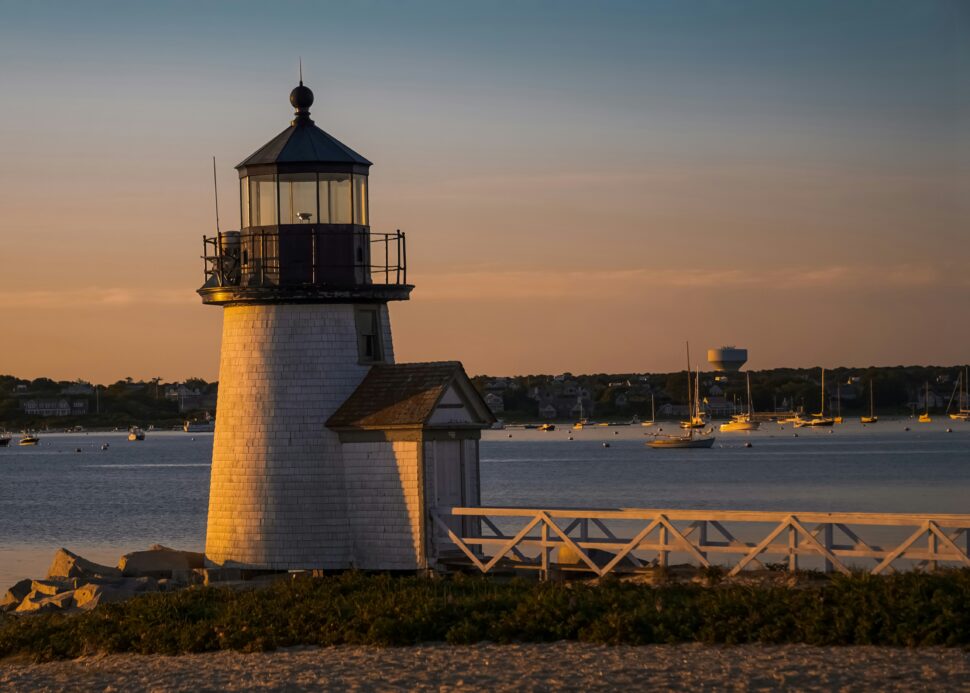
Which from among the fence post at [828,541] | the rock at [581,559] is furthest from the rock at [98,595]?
the fence post at [828,541]

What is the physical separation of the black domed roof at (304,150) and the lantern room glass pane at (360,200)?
0.22 meters

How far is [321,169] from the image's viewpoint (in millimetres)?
22688

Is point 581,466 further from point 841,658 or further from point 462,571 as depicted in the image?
point 841,658

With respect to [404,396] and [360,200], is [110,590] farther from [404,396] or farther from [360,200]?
[360,200]

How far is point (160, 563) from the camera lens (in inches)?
971

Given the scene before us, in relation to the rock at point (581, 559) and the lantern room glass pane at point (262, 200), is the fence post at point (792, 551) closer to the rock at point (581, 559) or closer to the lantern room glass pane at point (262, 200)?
the rock at point (581, 559)

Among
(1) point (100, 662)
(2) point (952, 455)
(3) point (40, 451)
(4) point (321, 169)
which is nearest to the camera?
(1) point (100, 662)

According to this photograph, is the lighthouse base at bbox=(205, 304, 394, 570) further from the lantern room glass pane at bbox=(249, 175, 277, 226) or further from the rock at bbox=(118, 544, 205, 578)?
the rock at bbox=(118, 544, 205, 578)

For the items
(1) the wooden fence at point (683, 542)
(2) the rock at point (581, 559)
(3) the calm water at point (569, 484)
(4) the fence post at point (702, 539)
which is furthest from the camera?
(3) the calm water at point (569, 484)

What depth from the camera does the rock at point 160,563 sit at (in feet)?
79.8

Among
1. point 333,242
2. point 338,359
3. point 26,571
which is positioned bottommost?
point 26,571

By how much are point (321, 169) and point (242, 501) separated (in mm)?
4831

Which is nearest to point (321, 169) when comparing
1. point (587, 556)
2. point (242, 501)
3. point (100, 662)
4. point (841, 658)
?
point (242, 501)

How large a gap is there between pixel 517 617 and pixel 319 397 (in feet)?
24.2
